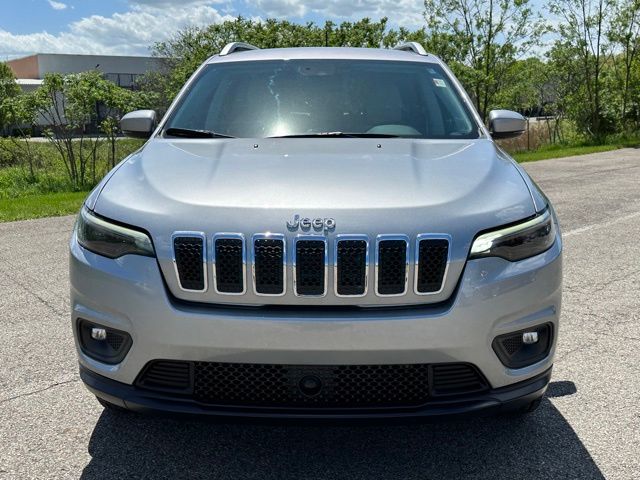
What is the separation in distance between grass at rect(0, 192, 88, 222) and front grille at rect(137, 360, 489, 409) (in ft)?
24.3

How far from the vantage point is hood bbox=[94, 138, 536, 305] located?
2434mm

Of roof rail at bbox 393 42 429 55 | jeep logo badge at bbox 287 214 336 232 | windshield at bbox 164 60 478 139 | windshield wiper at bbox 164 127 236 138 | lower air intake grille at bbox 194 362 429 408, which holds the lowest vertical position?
lower air intake grille at bbox 194 362 429 408

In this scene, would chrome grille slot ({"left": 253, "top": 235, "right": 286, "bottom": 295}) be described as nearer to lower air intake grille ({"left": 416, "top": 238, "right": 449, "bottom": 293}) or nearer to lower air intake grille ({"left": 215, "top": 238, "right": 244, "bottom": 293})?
lower air intake grille ({"left": 215, "top": 238, "right": 244, "bottom": 293})

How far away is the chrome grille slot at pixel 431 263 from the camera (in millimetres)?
2408

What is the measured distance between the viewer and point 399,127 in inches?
147

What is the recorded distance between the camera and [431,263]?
95.3 inches

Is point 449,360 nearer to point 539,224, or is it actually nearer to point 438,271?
point 438,271

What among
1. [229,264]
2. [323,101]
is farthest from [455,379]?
[323,101]

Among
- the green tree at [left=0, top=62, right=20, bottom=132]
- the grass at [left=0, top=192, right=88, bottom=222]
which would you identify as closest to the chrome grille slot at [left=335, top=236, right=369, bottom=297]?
the grass at [left=0, top=192, right=88, bottom=222]

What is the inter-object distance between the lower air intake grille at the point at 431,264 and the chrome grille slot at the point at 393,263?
0.05m

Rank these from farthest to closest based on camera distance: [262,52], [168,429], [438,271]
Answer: [262,52]
[168,429]
[438,271]

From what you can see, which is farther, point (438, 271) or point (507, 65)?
point (507, 65)

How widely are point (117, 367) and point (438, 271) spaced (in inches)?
48.5

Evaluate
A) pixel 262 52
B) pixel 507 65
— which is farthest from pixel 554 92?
pixel 262 52
